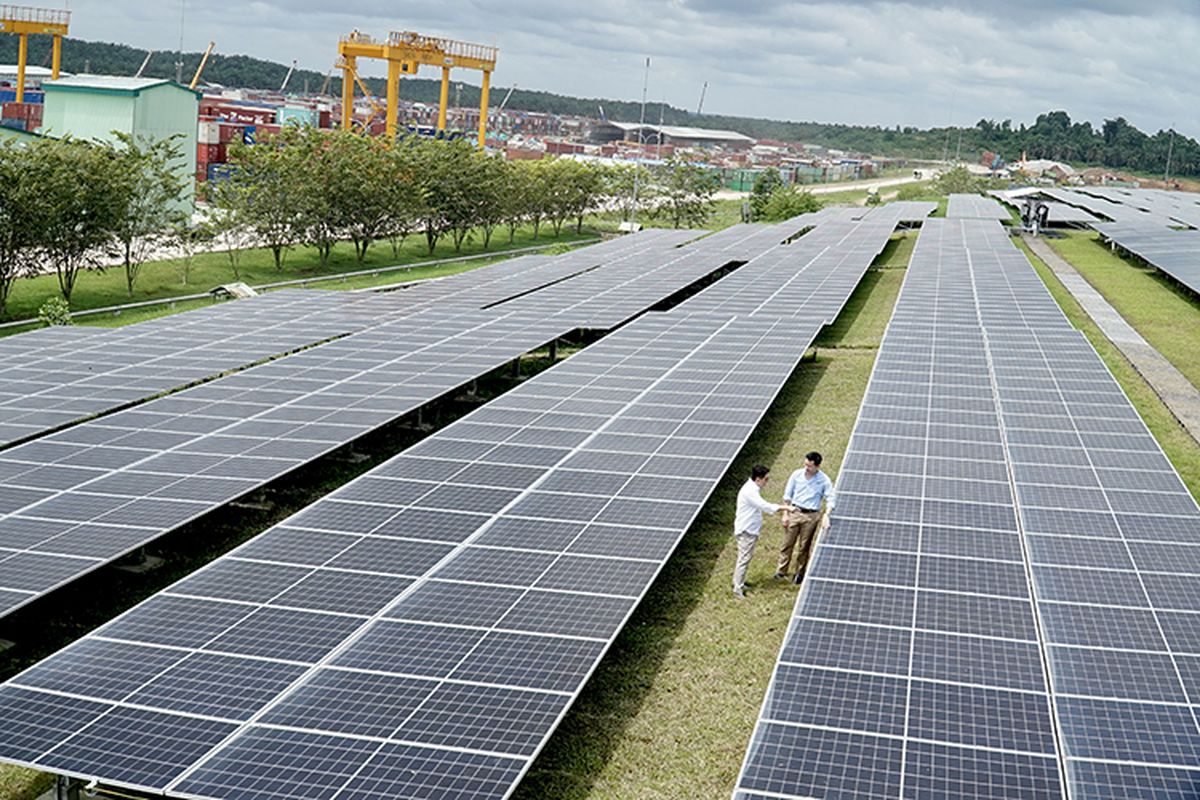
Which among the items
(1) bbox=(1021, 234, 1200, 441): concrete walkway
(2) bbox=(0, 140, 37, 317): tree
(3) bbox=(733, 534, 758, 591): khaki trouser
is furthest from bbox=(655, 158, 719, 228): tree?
(3) bbox=(733, 534, 758, 591): khaki trouser

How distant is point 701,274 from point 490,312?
44.9 ft

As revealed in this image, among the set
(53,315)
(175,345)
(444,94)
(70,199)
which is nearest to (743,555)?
(175,345)

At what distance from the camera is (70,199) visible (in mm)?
47844

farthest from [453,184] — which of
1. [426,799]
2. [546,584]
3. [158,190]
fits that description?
[426,799]

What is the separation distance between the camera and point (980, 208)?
95.5m

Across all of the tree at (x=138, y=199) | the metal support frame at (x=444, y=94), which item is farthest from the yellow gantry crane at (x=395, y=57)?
the tree at (x=138, y=199)

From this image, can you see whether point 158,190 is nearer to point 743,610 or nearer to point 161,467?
point 161,467

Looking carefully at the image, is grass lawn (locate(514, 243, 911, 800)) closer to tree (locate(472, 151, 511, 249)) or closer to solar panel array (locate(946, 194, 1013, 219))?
tree (locate(472, 151, 511, 249))

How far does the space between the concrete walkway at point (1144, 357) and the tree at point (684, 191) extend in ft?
151

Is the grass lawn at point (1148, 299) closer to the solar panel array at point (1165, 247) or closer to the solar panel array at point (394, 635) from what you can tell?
the solar panel array at point (1165, 247)

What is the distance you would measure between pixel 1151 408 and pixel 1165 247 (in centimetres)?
3434

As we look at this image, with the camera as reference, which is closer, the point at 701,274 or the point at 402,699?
the point at 402,699

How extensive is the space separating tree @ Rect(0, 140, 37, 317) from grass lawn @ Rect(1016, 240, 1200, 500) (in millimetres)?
38448

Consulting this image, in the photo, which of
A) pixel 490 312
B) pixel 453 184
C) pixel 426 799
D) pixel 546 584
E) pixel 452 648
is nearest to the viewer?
pixel 426 799
